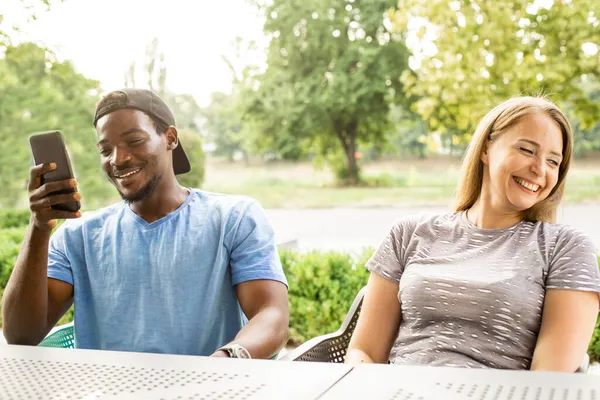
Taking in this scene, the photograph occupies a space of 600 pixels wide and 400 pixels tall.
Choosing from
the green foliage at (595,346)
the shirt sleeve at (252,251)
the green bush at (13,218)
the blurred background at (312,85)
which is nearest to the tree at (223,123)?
the blurred background at (312,85)

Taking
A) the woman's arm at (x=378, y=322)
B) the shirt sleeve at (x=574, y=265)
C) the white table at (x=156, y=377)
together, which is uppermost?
the shirt sleeve at (x=574, y=265)

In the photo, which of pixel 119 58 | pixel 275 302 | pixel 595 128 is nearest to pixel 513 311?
pixel 275 302

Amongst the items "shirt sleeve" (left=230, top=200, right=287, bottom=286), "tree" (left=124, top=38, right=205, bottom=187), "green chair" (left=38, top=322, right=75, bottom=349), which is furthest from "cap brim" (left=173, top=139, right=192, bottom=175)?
"tree" (left=124, top=38, right=205, bottom=187)

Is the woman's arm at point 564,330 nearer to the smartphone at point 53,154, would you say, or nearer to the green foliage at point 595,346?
the smartphone at point 53,154

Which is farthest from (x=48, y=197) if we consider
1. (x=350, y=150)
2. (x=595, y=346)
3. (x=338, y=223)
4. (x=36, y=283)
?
(x=350, y=150)

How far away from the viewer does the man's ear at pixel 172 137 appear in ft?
5.71

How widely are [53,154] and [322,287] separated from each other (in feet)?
7.31

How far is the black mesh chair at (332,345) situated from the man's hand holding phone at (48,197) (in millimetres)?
588

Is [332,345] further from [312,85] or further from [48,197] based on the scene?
[312,85]

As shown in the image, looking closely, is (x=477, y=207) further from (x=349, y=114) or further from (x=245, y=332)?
(x=349, y=114)

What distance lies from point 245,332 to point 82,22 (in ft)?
19.8

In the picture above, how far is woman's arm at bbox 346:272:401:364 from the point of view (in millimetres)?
1687

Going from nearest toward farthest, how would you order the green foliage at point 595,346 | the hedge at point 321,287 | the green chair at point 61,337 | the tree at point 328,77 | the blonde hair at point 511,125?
the blonde hair at point 511,125, the green chair at point 61,337, the green foliage at point 595,346, the hedge at point 321,287, the tree at point 328,77

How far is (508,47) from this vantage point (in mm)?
5250
